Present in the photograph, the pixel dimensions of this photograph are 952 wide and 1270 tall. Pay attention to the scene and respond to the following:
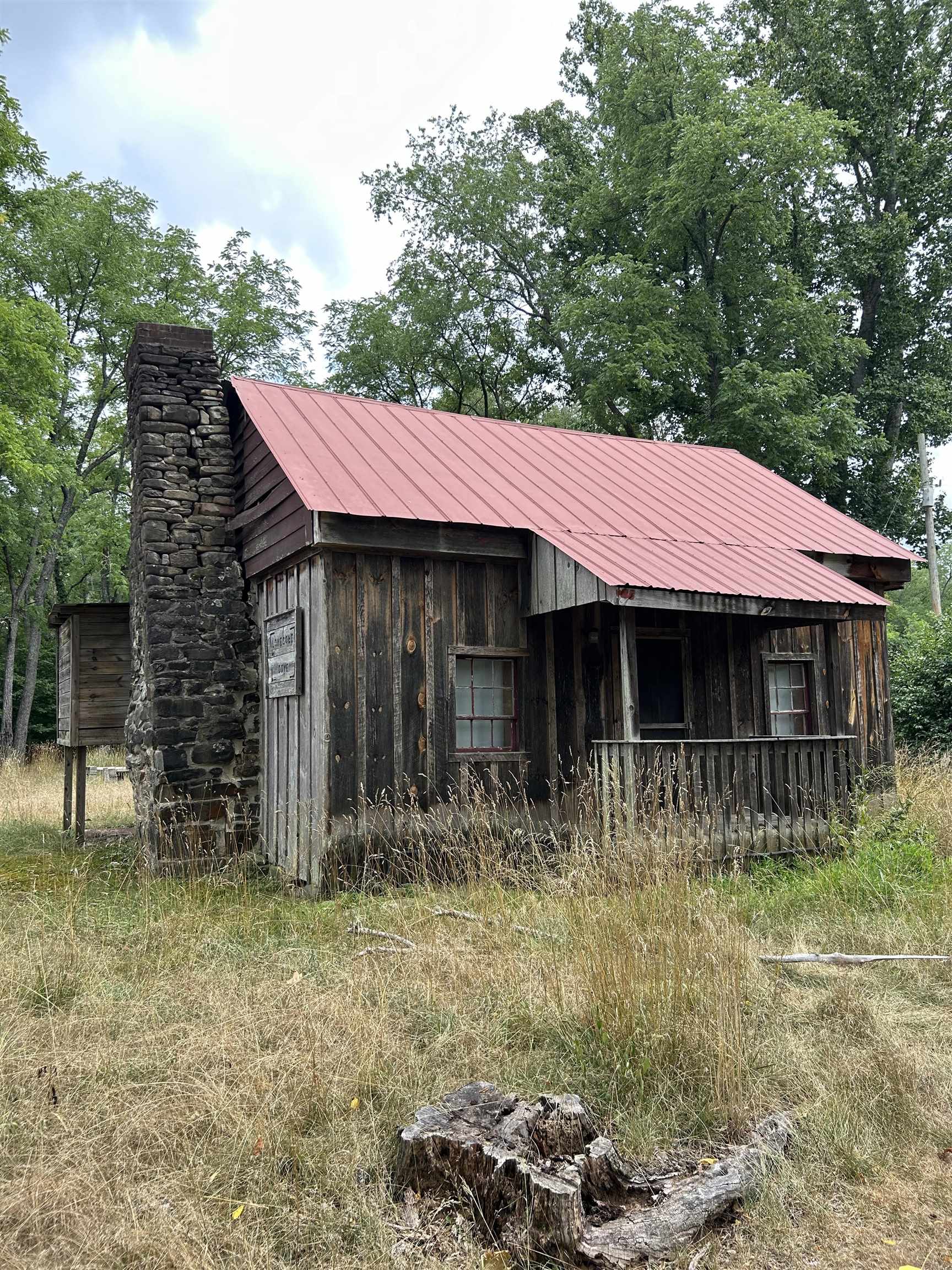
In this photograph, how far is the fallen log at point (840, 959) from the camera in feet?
20.2

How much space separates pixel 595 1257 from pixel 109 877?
7241mm

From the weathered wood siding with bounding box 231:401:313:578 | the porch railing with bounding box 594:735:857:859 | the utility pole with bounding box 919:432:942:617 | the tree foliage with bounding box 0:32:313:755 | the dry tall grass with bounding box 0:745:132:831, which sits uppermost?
the tree foliage with bounding box 0:32:313:755

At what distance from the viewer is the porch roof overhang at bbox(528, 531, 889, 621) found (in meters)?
9.07

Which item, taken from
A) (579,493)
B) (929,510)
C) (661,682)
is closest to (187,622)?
(579,493)

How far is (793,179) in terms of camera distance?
23.8 metres

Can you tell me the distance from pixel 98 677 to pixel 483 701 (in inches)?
234

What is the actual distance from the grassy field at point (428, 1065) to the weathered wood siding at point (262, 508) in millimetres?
4165

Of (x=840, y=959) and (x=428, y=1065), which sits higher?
(x=840, y=959)

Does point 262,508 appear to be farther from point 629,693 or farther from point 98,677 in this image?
point 629,693

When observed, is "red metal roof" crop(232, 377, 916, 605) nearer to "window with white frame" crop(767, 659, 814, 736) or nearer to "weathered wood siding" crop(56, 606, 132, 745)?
"window with white frame" crop(767, 659, 814, 736)

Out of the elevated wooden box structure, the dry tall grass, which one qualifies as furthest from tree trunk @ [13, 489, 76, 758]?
the elevated wooden box structure

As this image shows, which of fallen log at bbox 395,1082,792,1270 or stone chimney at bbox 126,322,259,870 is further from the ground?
stone chimney at bbox 126,322,259,870

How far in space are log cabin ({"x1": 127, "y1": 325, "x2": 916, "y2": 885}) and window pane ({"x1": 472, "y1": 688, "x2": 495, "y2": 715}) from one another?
2 centimetres

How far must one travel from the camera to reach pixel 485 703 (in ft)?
33.9
